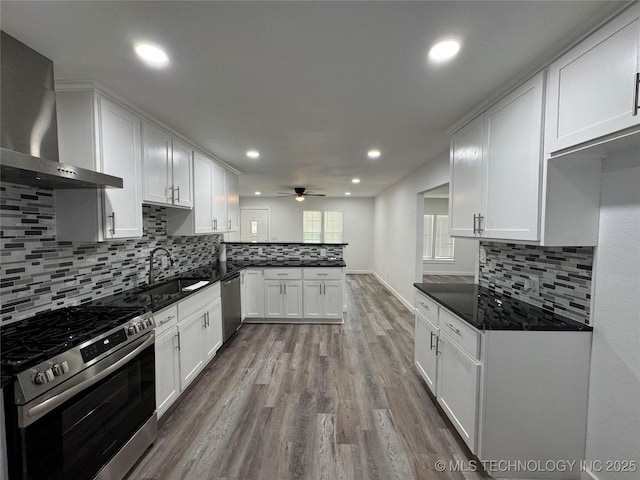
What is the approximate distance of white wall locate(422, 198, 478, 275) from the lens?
27.5 ft

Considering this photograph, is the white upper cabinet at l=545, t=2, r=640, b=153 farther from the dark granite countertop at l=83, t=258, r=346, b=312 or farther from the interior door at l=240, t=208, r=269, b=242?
the interior door at l=240, t=208, r=269, b=242

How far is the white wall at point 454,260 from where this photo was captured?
8.38 m

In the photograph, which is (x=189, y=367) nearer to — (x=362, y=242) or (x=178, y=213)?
(x=178, y=213)

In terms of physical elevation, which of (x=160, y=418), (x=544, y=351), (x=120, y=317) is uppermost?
(x=120, y=317)

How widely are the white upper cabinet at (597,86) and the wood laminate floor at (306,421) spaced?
6.83 feet

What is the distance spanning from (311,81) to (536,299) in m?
2.27

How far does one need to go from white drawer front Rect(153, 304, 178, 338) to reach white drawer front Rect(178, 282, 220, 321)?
8 cm

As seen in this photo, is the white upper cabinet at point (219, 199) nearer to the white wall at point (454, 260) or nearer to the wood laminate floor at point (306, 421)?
the wood laminate floor at point (306, 421)

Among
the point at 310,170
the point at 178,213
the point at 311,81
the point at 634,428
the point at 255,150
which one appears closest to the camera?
the point at 634,428

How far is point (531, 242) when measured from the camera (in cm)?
165

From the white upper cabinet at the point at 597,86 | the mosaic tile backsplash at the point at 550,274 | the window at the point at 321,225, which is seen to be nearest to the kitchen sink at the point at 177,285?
the mosaic tile backsplash at the point at 550,274

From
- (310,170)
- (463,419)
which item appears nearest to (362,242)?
(310,170)

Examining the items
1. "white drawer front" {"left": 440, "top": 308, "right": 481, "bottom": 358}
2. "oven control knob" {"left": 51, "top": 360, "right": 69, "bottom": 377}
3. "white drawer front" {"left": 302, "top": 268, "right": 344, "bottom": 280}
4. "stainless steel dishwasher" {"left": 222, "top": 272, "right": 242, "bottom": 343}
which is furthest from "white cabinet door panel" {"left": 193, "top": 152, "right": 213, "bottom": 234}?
"white drawer front" {"left": 440, "top": 308, "right": 481, "bottom": 358}

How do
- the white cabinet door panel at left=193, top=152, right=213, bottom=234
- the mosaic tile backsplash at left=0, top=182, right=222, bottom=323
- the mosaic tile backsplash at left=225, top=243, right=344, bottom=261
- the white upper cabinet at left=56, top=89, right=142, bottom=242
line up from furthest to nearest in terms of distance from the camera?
the mosaic tile backsplash at left=225, top=243, right=344, bottom=261 < the white cabinet door panel at left=193, top=152, right=213, bottom=234 < the white upper cabinet at left=56, top=89, right=142, bottom=242 < the mosaic tile backsplash at left=0, top=182, right=222, bottom=323
